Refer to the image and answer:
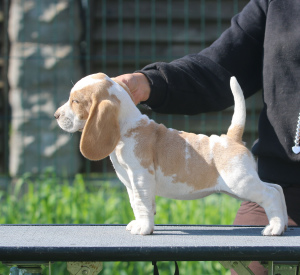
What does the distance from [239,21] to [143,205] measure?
83 cm

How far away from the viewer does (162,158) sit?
1586 mm

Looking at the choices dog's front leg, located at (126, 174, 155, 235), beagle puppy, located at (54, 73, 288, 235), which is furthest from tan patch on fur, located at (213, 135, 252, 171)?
dog's front leg, located at (126, 174, 155, 235)

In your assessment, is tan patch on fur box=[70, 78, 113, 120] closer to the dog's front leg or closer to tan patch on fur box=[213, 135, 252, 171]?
the dog's front leg

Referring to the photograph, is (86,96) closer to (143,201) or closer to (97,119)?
(97,119)

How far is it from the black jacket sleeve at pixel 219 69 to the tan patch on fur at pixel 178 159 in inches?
12.4

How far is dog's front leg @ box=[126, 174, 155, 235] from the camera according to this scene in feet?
5.13

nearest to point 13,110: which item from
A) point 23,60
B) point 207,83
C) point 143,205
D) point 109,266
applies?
point 23,60

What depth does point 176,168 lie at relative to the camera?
1.58 meters

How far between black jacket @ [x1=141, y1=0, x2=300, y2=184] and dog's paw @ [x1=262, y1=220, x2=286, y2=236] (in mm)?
292

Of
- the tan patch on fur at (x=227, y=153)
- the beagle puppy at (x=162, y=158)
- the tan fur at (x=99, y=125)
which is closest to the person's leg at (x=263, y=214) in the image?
the beagle puppy at (x=162, y=158)

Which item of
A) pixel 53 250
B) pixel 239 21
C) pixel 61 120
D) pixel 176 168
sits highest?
pixel 239 21

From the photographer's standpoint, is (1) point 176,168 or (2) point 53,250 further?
(1) point 176,168

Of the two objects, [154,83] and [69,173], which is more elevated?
[154,83]

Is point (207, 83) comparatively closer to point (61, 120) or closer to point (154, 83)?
point (154, 83)
